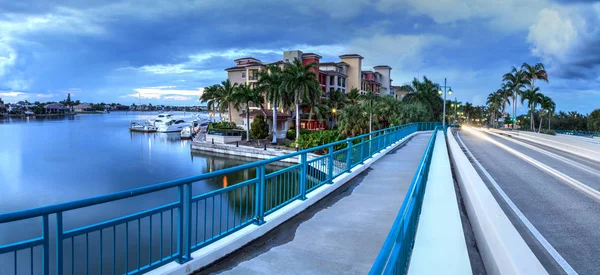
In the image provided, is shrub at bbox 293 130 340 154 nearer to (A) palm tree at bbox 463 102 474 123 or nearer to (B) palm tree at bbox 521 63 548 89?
(B) palm tree at bbox 521 63 548 89

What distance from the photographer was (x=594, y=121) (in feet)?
223

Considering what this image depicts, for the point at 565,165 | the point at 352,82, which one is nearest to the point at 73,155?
the point at 352,82

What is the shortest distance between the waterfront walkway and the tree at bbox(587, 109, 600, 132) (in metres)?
73.9

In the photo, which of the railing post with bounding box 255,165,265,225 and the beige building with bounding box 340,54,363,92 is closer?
the railing post with bounding box 255,165,265,225

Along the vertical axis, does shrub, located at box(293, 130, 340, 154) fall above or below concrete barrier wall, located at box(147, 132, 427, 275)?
below

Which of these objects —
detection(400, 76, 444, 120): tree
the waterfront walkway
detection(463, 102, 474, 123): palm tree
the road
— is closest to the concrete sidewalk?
the waterfront walkway

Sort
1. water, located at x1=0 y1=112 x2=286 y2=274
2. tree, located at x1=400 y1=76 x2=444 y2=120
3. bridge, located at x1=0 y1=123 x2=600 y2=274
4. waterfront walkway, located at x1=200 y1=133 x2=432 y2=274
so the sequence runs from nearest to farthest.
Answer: bridge, located at x1=0 y1=123 x2=600 y2=274 → waterfront walkway, located at x1=200 y1=133 x2=432 y2=274 → water, located at x1=0 y1=112 x2=286 y2=274 → tree, located at x1=400 y1=76 x2=444 y2=120

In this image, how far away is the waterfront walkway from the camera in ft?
15.9

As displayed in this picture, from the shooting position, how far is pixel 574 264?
16.8ft

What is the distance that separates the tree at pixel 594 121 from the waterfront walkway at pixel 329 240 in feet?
242

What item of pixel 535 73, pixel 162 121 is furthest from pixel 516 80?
pixel 162 121

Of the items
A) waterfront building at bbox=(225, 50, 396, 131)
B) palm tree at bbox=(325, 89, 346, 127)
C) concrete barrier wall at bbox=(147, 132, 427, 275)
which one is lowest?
concrete barrier wall at bbox=(147, 132, 427, 275)

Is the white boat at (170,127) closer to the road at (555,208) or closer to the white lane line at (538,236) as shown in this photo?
the road at (555,208)

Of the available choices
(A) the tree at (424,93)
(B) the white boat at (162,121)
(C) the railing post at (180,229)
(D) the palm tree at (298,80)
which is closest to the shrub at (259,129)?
(D) the palm tree at (298,80)
